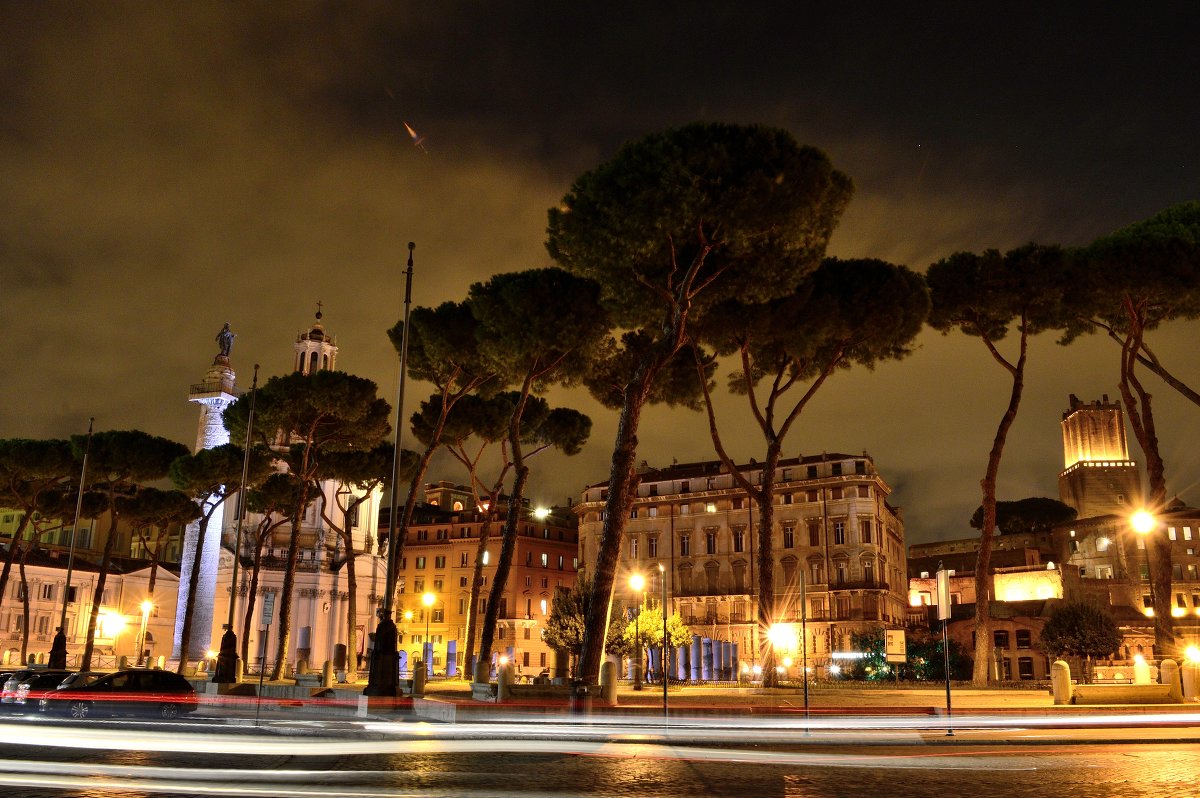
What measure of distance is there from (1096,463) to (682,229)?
12417 centimetres

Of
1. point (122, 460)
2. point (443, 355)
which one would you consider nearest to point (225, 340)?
point (122, 460)

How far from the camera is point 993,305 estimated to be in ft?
110

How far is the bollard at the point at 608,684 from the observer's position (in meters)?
23.0

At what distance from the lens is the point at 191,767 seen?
12.0 meters

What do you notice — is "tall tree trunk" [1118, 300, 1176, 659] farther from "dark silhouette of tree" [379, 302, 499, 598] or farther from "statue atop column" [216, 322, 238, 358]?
"statue atop column" [216, 322, 238, 358]

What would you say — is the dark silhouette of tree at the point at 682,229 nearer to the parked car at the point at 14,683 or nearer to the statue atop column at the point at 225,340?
the parked car at the point at 14,683

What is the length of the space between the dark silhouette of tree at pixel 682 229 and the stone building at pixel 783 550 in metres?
48.1

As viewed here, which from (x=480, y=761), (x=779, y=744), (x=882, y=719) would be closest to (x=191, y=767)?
(x=480, y=761)

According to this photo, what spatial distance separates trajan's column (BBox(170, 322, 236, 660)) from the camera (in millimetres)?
72000

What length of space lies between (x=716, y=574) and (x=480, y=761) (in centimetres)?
7064

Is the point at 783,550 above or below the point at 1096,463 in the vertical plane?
below

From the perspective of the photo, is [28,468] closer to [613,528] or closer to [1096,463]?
[613,528]

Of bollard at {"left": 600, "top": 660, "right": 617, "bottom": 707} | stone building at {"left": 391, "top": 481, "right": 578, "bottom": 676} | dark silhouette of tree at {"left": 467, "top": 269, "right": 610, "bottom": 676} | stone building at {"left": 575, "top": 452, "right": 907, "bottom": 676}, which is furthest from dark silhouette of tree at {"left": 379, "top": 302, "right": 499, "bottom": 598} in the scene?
stone building at {"left": 391, "top": 481, "right": 578, "bottom": 676}

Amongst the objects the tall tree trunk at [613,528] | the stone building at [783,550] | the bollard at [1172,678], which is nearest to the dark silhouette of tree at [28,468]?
the tall tree trunk at [613,528]
